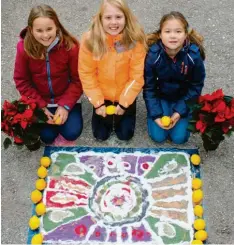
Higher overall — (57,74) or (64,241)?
(57,74)

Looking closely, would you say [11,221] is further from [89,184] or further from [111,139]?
[111,139]

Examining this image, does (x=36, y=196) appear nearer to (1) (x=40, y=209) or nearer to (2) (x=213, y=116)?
(1) (x=40, y=209)

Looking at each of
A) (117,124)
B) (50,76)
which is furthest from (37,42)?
(117,124)

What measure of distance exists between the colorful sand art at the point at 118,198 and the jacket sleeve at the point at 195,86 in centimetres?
31

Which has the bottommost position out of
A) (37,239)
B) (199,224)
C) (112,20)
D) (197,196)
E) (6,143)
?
(37,239)

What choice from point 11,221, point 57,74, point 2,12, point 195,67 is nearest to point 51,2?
point 2,12

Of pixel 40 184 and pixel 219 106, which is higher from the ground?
pixel 219 106

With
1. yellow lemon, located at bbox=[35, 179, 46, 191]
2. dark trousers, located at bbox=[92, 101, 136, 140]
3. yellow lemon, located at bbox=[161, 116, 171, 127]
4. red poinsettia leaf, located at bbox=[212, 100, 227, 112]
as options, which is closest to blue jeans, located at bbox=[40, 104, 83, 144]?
dark trousers, located at bbox=[92, 101, 136, 140]

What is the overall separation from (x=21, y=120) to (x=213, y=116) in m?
1.12

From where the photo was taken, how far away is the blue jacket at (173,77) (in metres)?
2.79

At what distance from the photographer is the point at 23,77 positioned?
2938 millimetres

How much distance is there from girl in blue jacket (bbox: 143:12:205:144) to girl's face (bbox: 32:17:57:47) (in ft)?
1.89

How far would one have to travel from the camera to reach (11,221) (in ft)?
9.21

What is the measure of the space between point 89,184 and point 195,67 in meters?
0.96
